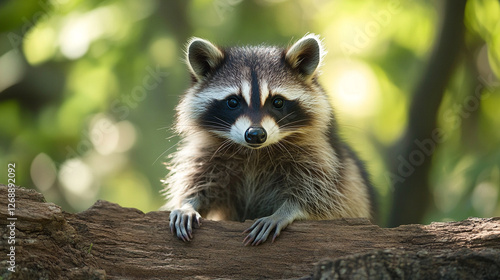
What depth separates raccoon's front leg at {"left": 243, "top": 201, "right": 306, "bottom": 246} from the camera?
4270 millimetres

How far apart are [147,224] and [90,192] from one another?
3.49 meters

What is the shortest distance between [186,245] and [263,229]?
59 centimetres

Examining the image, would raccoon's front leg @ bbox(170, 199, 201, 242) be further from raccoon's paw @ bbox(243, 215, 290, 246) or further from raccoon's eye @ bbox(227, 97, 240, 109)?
raccoon's eye @ bbox(227, 97, 240, 109)

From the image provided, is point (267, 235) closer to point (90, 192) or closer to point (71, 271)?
point (71, 271)

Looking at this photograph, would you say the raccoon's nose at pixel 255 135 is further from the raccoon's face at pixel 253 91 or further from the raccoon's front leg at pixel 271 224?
the raccoon's front leg at pixel 271 224

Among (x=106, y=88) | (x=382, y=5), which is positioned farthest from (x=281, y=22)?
(x=106, y=88)

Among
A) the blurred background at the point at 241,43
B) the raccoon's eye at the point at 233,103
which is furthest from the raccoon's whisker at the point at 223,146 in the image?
the blurred background at the point at 241,43

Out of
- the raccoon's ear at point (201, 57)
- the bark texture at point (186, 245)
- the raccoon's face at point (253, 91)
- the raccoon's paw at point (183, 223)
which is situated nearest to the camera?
the bark texture at point (186, 245)

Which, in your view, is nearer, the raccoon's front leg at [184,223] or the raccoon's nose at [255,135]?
the raccoon's front leg at [184,223]

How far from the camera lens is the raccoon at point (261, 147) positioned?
16.8 ft

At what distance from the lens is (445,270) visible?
3.27 meters

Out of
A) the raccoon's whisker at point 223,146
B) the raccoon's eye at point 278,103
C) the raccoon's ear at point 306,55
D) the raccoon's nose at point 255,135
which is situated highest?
the raccoon's ear at point 306,55

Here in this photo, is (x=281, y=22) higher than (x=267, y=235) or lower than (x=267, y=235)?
higher

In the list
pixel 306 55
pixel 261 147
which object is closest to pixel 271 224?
pixel 261 147
